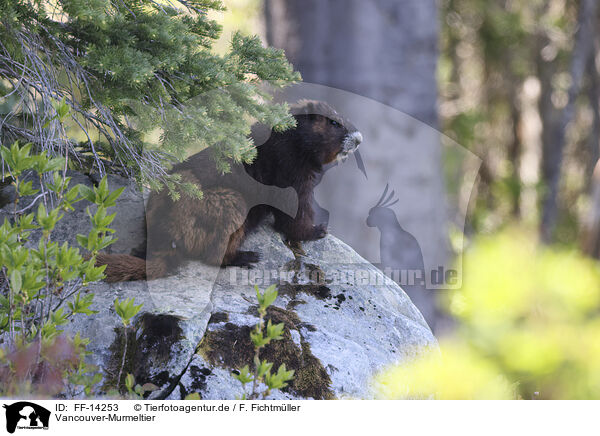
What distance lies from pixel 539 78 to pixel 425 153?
7.03 meters

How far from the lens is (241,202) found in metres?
3.35

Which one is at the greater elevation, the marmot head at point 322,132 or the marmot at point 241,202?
the marmot head at point 322,132

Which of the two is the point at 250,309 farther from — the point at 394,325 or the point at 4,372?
the point at 4,372

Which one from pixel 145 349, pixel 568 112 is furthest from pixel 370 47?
pixel 568 112

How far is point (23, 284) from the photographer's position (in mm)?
1929

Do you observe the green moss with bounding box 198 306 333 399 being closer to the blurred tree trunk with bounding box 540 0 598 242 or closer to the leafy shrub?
the leafy shrub

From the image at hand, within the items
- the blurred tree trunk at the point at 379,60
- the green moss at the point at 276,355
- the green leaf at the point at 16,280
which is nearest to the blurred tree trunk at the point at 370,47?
the blurred tree trunk at the point at 379,60

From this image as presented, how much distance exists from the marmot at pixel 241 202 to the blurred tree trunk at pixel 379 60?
115 cm

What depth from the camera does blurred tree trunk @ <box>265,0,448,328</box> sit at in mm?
4930

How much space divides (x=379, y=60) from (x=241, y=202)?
2287 mm

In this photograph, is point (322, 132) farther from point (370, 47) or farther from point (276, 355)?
point (276, 355)

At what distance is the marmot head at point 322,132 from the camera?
375 centimetres

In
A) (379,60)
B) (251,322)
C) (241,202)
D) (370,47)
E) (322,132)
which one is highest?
(370,47)

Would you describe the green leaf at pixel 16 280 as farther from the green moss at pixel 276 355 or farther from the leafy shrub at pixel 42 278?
the green moss at pixel 276 355
